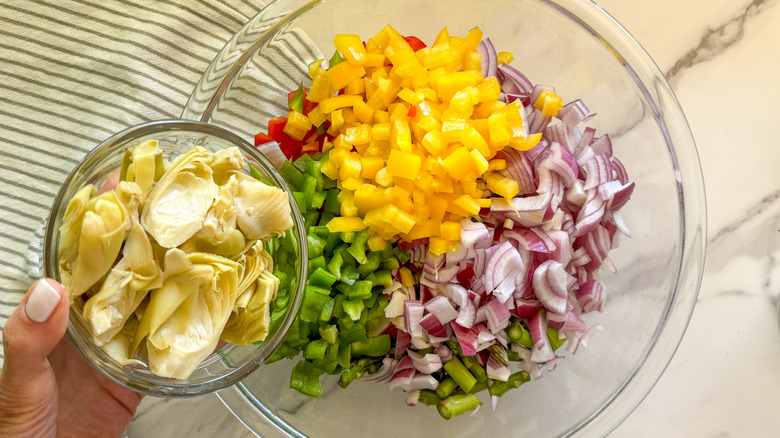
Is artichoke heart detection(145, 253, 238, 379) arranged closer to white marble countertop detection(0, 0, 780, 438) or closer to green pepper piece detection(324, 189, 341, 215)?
green pepper piece detection(324, 189, 341, 215)

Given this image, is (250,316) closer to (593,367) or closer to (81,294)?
(81,294)

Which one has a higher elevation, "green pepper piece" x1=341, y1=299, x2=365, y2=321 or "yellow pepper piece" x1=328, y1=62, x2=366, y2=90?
"yellow pepper piece" x1=328, y1=62, x2=366, y2=90

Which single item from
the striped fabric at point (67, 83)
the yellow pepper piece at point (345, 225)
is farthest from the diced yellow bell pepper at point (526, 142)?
the striped fabric at point (67, 83)

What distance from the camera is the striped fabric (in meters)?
1.38

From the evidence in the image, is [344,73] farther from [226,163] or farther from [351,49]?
[226,163]

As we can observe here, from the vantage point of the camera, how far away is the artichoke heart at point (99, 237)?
874 millimetres

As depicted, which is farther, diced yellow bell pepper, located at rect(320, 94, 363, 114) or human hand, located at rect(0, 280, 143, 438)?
diced yellow bell pepper, located at rect(320, 94, 363, 114)

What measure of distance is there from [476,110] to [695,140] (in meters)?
0.63

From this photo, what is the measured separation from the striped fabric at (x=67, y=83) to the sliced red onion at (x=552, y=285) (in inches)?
34.6

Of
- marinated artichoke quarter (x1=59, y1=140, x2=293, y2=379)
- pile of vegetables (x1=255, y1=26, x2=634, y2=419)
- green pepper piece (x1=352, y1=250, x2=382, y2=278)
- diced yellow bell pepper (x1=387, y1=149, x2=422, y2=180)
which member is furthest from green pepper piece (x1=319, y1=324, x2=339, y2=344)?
diced yellow bell pepper (x1=387, y1=149, x2=422, y2=180)

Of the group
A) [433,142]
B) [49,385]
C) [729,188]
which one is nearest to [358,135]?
[433,142]

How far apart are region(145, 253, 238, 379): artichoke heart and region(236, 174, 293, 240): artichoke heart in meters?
0.07

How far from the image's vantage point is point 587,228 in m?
1.25

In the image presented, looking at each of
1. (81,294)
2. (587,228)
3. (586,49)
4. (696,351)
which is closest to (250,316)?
(81,294)
